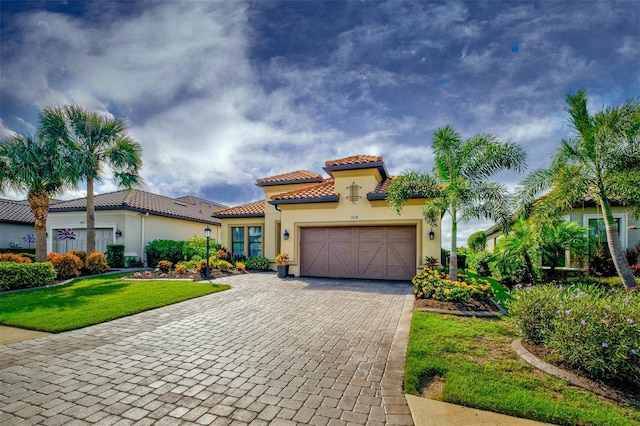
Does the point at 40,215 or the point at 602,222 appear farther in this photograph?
the point at 40,215

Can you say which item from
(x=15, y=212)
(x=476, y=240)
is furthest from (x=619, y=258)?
(x=15, y=212)

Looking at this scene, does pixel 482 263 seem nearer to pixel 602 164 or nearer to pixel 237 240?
pixel 602 164

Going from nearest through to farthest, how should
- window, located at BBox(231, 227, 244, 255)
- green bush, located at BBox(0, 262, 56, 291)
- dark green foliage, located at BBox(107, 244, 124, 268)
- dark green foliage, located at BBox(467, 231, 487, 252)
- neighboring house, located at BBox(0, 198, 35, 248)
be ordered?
green bush, located at BBox(0, 262, 56, 291)
dark green foliage, located at BBox(107, 244, 124, 268)
window, located at BBox(231, 227, 244, 255)
dark green foliage, located at BBox(467, 231, 487, 252)
neighboring house, located at BBox(0, 198, 35, 248)

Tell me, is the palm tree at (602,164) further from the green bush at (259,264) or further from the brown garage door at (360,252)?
the green bush at (259,264)

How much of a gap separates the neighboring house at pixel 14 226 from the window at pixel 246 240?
15.7 metres

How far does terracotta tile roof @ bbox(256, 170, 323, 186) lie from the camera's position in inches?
706

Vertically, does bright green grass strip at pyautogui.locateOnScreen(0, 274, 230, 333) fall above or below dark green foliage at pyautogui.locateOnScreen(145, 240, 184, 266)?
below

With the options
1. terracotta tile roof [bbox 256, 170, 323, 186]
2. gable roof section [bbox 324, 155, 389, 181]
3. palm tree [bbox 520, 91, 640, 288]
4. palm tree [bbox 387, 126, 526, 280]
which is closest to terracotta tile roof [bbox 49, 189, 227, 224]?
terracotta tile roof [bbox 256, 170, 323, 186]

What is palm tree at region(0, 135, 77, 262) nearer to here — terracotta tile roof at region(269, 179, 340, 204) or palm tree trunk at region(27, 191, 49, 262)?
palm tree trunk at region(27, 191, 49, 262)

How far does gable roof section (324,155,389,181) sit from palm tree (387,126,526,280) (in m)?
3.26

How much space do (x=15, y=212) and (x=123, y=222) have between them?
1114 cm

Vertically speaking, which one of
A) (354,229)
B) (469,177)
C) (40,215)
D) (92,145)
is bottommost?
(354,229)

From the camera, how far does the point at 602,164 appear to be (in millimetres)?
9180

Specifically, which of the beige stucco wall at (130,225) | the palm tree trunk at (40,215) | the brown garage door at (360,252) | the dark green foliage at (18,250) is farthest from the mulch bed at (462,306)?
the dark green foliage at (18,250)
